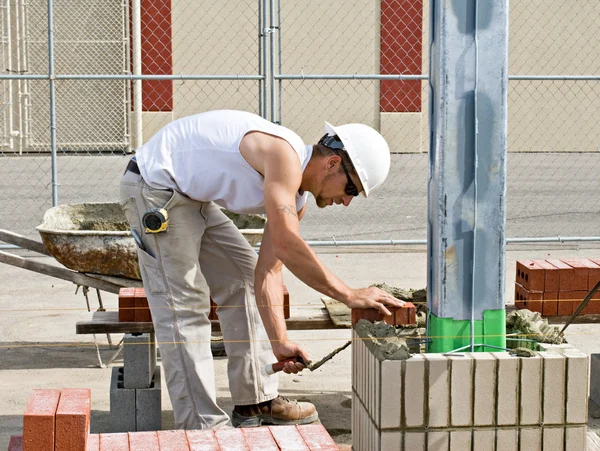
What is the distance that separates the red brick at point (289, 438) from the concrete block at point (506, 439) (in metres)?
0.77

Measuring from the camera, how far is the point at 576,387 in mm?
3721

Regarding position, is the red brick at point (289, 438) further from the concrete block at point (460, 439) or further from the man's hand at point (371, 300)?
the man's hand at point (371, 300)

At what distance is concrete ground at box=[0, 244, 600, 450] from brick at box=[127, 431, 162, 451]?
1.61 m

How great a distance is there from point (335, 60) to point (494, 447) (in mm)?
15797

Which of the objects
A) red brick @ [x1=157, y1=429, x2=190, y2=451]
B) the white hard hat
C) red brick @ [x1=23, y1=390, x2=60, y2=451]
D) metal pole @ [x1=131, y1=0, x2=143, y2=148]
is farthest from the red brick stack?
metal pole @ [x1=131, y1=0, x2=143, y2=148]

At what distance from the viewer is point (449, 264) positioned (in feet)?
12.2

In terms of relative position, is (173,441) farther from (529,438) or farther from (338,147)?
(338,147)

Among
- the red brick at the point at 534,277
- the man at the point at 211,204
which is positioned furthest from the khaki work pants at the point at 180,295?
the red brick at the point at 534,277

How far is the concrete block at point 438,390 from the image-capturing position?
3633 millimetres

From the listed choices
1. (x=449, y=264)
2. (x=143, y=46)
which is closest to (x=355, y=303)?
(x=449, y=264)

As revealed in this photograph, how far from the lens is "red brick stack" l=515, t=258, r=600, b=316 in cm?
531

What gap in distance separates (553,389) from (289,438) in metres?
1.02

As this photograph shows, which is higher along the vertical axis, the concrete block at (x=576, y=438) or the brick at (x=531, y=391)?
the brick at (x=531, y=391)

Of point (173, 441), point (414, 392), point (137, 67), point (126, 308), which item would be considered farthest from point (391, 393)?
point (137, 67)
